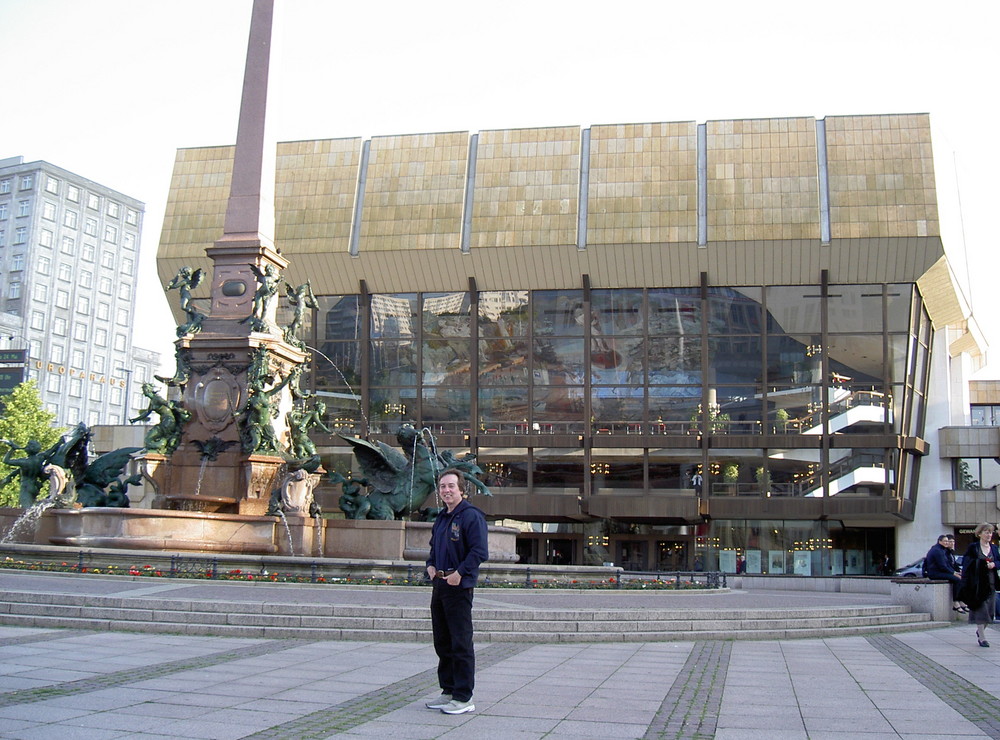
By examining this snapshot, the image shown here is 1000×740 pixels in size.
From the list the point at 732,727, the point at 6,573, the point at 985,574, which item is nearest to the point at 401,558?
the point at 6,573

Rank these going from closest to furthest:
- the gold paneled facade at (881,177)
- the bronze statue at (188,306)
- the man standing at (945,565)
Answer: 1. the man standing at (945,565)
2. the bronze statue at (188,306)
3. the gold paneled facade at (881,177)

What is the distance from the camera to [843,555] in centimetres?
5262

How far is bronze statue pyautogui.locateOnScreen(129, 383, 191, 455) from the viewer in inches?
918

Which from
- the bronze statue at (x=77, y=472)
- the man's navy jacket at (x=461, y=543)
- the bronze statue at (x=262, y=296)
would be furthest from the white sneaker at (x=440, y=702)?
the bronze statue at (x=77, y=472)

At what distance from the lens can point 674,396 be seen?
171 feet

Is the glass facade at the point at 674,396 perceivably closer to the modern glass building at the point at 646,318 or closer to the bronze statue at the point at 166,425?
the modern glass building at the point at 646,318

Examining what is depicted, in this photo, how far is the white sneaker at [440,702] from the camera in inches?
333

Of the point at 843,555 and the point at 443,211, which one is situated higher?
the point at 443,211

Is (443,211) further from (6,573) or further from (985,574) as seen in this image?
(985,574)

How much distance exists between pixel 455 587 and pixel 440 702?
898mm

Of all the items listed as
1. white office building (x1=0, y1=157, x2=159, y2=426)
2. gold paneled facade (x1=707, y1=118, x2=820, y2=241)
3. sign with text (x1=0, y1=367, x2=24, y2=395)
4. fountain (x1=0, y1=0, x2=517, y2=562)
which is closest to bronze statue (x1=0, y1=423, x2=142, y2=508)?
fountain (x1=0, y1=0, x2=517, y2=562)

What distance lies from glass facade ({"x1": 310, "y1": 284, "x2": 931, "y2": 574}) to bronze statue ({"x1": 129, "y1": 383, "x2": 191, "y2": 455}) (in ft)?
96.5

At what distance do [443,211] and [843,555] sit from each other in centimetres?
2463

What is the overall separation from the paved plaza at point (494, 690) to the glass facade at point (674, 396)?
37.0m
